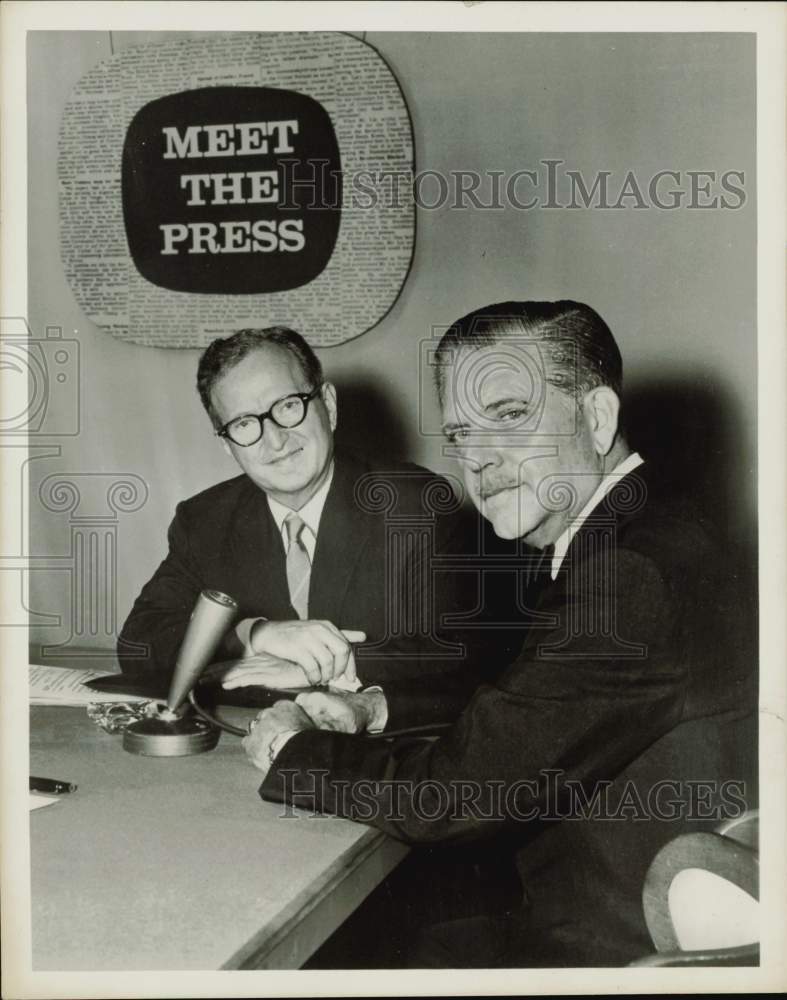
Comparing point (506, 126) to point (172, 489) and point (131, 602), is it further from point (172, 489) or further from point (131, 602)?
point (131, 602)

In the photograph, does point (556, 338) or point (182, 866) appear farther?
point (556, 338)

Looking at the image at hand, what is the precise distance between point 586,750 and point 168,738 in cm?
63

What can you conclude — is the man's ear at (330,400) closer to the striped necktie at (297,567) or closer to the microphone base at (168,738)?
the striped necktie at (297,567)

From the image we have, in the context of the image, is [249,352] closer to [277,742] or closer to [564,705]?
[277,742]

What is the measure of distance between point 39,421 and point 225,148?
21.0 inches

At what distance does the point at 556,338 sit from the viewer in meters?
1.56

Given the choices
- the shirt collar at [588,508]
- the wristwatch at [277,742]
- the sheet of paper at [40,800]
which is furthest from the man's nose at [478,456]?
the sheet of paper at [40,800]

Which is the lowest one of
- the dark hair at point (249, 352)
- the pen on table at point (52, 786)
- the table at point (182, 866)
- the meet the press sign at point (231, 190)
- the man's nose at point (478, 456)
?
the table at point (182, 866)

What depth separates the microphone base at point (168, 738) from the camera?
4.94ft

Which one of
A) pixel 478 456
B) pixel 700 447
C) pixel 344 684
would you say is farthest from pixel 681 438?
pixel 344 684

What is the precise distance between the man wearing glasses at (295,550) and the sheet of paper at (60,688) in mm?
77

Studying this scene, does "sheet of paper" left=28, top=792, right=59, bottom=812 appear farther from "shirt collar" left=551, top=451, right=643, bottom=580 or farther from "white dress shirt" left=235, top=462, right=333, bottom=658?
"shirt collar" left=551, top=451, right=643, bottom=580

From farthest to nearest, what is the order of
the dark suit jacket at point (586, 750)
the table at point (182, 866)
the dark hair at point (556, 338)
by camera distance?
1. the dark hair at point (556, 338)
2. the dark suit jacket at point (586, 750)
3. the table at point (182, 866)

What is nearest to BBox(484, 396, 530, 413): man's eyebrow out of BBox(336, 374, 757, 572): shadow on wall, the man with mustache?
the man with mustache
